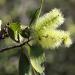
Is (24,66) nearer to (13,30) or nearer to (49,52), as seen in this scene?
(13,30)

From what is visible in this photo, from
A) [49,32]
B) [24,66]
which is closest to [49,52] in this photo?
[24,66]

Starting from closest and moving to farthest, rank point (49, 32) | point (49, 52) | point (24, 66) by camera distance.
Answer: point (49, 32), point (24, 66), point (49, 52)

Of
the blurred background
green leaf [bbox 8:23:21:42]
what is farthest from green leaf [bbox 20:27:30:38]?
the blurred background

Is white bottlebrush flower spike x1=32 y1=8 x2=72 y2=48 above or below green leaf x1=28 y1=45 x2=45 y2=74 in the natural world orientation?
above

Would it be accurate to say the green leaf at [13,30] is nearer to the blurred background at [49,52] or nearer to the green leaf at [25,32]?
the green leaf at [25,32]

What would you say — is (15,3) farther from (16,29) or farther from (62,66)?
(16,29)

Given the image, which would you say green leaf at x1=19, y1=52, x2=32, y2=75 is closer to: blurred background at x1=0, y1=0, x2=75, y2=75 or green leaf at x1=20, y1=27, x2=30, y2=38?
green leaf at x1=20, y1=27, x2=30, y2=38
